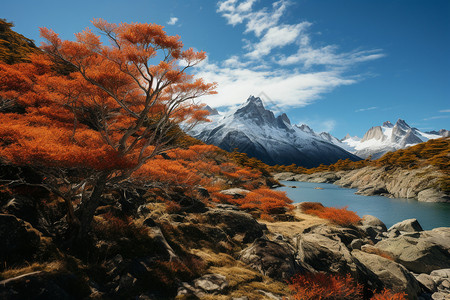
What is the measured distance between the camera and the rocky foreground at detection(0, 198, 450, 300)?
6.91 metres

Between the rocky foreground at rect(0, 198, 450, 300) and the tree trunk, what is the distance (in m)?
0.94

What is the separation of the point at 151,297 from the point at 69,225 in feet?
15.7

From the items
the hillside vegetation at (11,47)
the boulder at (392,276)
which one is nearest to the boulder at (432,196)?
the boulder at (392,276)

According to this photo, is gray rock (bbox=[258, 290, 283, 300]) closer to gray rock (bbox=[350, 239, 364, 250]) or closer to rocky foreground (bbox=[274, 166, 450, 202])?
gray rock (bbox=[350, 239, 364, 250])

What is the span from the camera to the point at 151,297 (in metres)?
7.45

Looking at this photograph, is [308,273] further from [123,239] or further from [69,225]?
[69,225]

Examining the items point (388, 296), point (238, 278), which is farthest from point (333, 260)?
point (238, 278)

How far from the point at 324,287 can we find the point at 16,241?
12.6 m

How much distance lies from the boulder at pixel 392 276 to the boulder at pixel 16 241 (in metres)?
16.0

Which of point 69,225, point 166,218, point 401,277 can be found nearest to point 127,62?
point 69,225

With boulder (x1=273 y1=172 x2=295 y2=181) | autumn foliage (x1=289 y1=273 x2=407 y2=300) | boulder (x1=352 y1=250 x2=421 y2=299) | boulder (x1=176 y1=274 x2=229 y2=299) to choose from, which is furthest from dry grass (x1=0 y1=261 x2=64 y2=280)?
boulder (x1=273 y1=172 x2=295 y2=181)

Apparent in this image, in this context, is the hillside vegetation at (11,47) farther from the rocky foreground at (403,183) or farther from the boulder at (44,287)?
the rocky foreground at (403,183)

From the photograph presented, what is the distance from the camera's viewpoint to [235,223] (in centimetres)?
1562

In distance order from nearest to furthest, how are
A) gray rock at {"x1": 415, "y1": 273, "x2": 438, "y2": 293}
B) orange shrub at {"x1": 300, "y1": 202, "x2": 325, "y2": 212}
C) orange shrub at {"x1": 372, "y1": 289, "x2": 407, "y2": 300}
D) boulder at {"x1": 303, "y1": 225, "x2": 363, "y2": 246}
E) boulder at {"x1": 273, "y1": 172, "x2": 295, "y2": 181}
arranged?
orange shrub at {"x1": 372, "y1": 289, "x2": 407, "y2": 300}, gray rock at {"x1": 415, "y1": 273, "x2": 438, "y2": 293}, boulder at {"x1": 303, "y1": 225, "x2": 363, "y2": 246}, orange shrub at {"x1": 300, "y1": 202, "x2": 325, "y2": 212}, boulder at {"x1": 273, "y1": 172, "x2": 295, "y2": 181}
